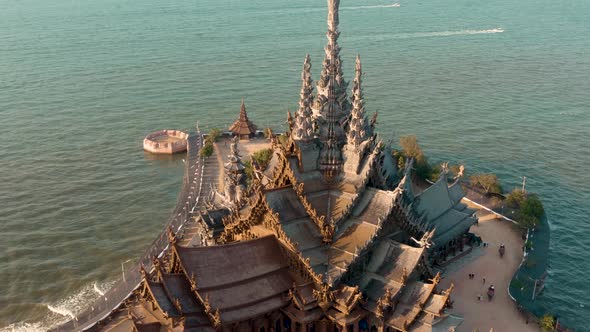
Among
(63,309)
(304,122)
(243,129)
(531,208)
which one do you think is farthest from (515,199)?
(63,309)

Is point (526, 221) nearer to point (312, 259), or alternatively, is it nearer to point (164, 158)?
point (312, 259)

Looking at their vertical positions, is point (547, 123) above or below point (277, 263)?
below

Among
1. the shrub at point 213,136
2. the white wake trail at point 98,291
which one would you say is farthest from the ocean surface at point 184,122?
the shrub at point 213,136

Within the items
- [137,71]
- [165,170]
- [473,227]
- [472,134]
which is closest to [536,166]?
[472,134]

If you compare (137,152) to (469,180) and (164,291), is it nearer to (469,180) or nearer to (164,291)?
(469,180)

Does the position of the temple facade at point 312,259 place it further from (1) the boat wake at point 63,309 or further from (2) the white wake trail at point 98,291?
(2) the white wake trail at point 98,291

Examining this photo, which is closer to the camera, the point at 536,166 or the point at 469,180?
the point at 469,180
